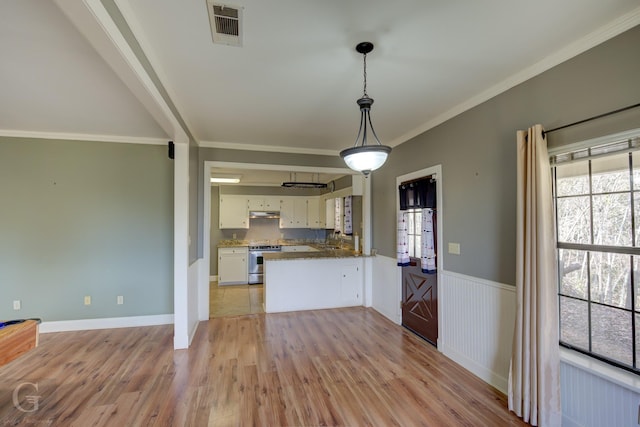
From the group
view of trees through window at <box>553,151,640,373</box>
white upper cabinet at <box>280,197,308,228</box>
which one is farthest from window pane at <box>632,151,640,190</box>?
white upper cabinet at <box>280,197,308,228</box>

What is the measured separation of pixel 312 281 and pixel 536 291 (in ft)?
10.8

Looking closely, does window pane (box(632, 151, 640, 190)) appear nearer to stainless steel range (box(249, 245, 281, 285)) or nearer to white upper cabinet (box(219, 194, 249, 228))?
stainless steel range (box(249, 245, 281, 285))

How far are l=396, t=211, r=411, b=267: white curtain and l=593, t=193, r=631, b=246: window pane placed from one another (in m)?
2.08

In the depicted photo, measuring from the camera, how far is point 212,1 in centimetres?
157

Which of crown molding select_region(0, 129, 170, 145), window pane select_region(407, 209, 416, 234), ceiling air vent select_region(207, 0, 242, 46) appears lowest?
window pane select_region(407, 209, 416, 234)

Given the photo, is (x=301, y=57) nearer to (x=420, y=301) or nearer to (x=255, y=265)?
(x=420, y=301)

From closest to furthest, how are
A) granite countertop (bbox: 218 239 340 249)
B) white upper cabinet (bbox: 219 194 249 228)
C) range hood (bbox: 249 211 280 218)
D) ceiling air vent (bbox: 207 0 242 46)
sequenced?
ceiling air vent (bbox: 207 0 242 46)
granite countertop (bbox: 218 239 340 249)
white upper cabinet (bbox: 219 194 249 228)
range hood (bbox: 249 211 280 218)

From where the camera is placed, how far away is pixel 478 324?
9.09 feet

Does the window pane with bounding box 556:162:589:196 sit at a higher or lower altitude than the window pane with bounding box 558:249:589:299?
higher

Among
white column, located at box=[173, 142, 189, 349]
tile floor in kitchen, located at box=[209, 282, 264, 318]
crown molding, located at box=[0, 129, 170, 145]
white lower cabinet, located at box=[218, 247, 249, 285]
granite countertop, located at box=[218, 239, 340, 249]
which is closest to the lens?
white column, located at box=[173, 142, 189, 349]

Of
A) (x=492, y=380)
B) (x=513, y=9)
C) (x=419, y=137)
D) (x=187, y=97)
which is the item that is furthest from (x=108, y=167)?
(x=492, y=380)

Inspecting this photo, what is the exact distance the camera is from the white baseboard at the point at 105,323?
3.80 metres

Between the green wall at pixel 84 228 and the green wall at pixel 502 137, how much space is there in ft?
12.3

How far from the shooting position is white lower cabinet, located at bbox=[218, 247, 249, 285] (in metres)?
6.86
